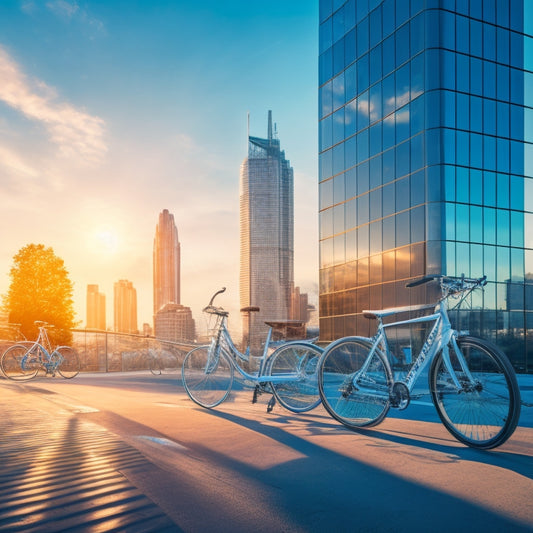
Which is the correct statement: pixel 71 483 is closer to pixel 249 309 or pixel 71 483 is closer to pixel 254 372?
pixel 254 372

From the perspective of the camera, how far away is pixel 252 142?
156 m

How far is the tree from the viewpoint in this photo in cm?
2880

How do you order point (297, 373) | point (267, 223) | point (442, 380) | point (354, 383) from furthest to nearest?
1. point (267, 223)
2. point (297, 373)
3. point (354, 383)
4. point (442, 380)

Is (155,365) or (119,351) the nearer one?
(155,365)

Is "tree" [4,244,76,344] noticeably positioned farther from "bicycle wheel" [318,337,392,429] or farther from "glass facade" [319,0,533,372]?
"bicycle wheel" [318,337,392,429]

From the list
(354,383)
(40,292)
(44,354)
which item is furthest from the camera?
(40,292)

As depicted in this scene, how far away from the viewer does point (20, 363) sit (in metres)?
→ 11.8

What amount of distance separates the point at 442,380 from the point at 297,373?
2001 millimetres

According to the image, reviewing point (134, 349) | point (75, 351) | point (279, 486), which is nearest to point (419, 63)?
point (134, 349)

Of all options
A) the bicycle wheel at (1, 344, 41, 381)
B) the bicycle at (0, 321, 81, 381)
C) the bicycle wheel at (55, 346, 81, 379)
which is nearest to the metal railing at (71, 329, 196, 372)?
the bicycle wheel at (55, 346, 81, 379)

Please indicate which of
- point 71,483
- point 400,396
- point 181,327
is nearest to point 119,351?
point 181,327

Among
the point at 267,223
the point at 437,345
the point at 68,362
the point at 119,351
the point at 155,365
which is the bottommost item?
the point at 155,365

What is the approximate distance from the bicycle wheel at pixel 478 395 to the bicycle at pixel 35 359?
9857mm

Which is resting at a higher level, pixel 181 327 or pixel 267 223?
pixel 267 223
